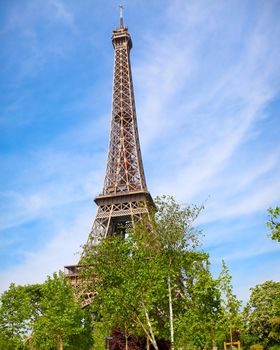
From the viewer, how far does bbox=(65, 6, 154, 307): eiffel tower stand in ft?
188

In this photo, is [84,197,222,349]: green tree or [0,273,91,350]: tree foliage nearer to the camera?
[84,197,222,349]: green tree

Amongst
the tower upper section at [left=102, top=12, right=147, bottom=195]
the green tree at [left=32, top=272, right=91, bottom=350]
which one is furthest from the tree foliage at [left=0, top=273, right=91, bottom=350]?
the tower upper section at [left=102, top=12, right=147, bottom=195]

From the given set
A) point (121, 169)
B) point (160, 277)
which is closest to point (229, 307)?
point (160, 277)

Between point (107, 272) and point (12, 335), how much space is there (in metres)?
A: 20.6

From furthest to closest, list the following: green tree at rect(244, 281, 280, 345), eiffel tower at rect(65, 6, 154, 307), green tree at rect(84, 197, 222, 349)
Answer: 1. eiffel tower at rect(65, 6, 154, 307)
2. green tree at rect(244, 281, 280, 345)
3. green tree at rect(84, 197, 222, 349)

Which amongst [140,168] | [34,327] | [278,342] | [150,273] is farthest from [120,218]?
[150,273]

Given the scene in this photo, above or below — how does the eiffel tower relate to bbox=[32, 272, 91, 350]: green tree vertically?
above

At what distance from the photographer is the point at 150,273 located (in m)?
23.6

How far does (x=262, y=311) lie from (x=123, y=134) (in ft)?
120

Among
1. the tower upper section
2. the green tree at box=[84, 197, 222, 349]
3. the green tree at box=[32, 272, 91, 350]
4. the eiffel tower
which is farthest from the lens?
the tower upper section

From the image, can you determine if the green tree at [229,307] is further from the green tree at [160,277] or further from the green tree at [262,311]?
the green tree at [262,311]

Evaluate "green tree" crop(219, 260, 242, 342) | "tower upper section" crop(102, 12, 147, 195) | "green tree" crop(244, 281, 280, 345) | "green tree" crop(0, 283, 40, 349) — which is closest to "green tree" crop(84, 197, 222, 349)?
"green tree" crop(219, 260, 242, 342)

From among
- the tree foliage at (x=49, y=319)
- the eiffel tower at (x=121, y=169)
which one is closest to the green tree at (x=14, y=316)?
the tree foliage at (x=49, y=319)

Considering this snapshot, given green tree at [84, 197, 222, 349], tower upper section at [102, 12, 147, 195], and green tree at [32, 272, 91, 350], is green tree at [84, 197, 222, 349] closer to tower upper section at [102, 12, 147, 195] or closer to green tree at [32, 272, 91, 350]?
green tree at [32, 272, 91, 350]
